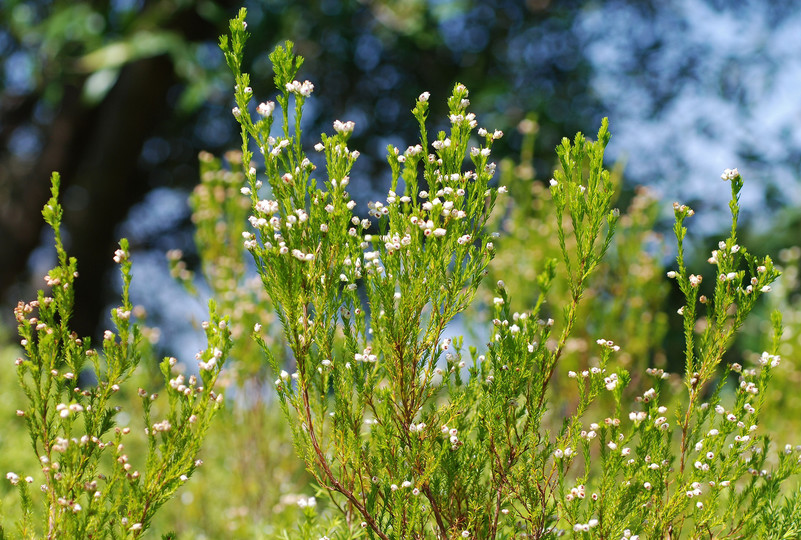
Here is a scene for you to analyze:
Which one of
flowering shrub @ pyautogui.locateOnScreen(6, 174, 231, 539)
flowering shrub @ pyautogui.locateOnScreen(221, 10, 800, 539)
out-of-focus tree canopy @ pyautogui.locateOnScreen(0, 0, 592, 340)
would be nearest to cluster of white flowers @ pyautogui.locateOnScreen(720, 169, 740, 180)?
flowering shrub @ pyautogui.locateOnScreen(221, 10, 800, 539)

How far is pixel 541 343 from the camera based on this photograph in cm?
174

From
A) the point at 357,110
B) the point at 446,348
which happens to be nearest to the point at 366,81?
the point at 357,110

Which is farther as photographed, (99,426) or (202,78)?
(202,78)

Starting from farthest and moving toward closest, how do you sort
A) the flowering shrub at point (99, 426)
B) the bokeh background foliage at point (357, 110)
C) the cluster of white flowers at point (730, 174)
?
the bokeh background foliage at point (357, 110)
the cluster of white flowers at point (730, 174)
the flowering shrub at point (99, 426)

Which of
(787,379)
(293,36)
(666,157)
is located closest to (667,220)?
(666,157)

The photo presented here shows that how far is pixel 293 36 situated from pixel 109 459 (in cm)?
419

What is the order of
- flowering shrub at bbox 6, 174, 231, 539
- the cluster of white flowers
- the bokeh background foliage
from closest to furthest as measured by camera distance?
flowering shrub at bbox 6, 174, 231, 539, the cluster of white flowers, the bokeh background foliage

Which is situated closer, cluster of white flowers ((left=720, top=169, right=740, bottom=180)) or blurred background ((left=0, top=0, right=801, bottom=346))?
cluster of white flowers ((left=720, top=169, right=740, bottom=180))

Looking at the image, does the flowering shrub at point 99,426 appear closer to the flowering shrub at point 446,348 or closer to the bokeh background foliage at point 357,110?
the flowering shrub at point 446,348

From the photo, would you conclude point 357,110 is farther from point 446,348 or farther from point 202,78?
point 446,348

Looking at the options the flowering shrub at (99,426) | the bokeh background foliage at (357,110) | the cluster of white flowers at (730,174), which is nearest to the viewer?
the flowering shrub at (99,426)

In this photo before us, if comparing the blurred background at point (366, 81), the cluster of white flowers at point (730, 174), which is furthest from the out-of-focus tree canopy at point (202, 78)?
the cluster of white flowers at point (730, 174)

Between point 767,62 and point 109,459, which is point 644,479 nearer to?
point 109,459

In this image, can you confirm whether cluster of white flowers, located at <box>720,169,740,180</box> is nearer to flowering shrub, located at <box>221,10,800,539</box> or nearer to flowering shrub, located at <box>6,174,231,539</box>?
flowering shrub, located at <box>221,10,800,539</box>
